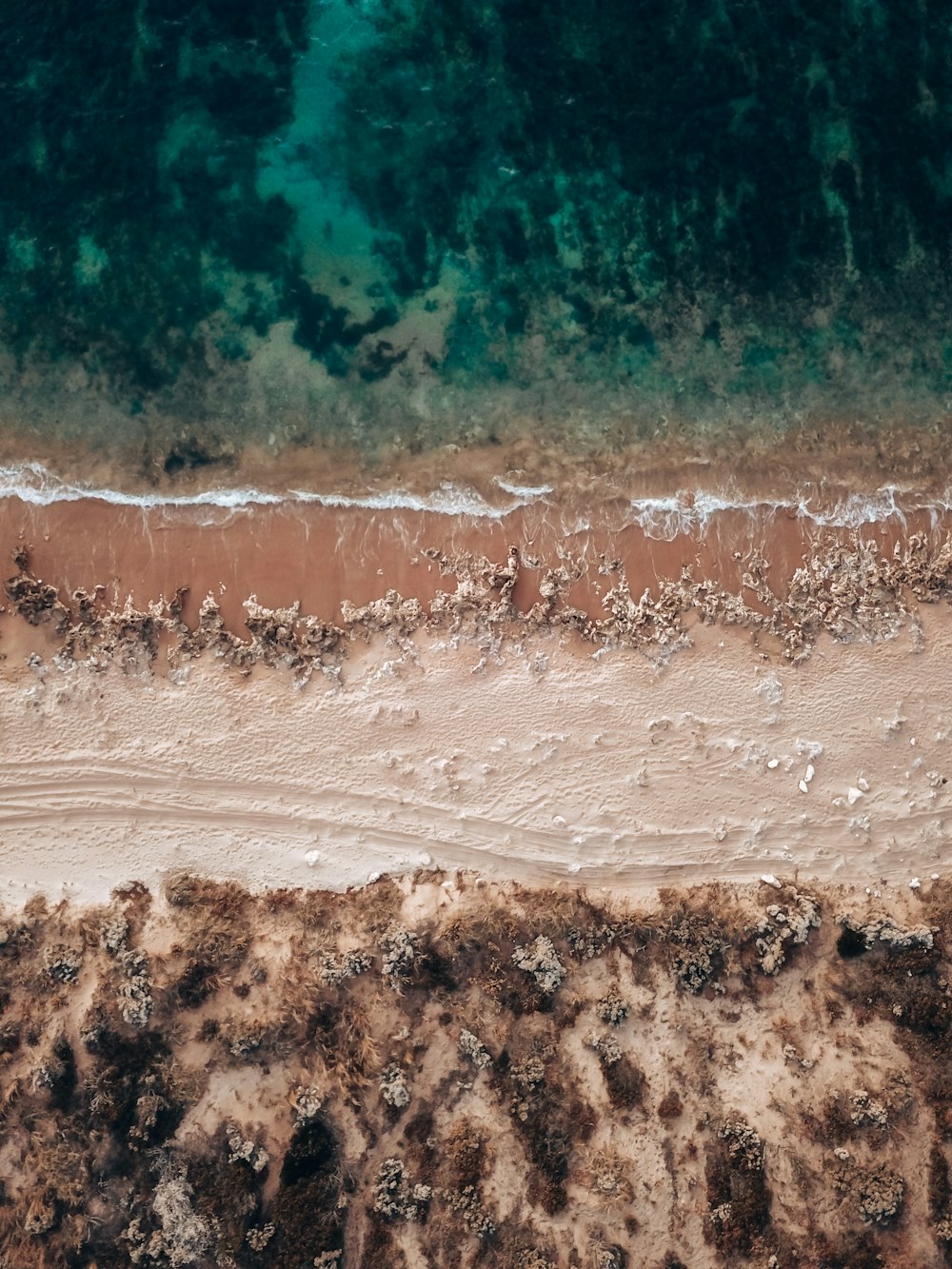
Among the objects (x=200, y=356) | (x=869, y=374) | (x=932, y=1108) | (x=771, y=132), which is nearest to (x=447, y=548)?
(x=200, y=356)

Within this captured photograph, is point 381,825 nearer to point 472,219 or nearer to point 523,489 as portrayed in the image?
point 523,489

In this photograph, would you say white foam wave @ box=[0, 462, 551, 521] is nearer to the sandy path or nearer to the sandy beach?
the sandy beach

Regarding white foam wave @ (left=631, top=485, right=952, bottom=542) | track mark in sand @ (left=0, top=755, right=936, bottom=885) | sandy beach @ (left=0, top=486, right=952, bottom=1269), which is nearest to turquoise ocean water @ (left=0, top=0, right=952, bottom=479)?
white foam wave @ (left=631, top=485, right=952, bottom=542)

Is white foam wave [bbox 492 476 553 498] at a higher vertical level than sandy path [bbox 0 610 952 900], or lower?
higher

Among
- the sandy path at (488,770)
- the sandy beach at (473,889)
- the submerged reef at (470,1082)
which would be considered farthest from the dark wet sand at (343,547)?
the submerged reef at (470,1082)

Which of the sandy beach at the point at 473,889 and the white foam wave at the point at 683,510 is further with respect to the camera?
the white foam wave at the point at 683,510

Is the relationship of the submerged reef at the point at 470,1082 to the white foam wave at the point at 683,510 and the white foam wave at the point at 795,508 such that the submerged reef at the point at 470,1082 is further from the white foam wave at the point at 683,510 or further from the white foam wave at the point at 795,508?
the white foam wave at the point at 795,508
